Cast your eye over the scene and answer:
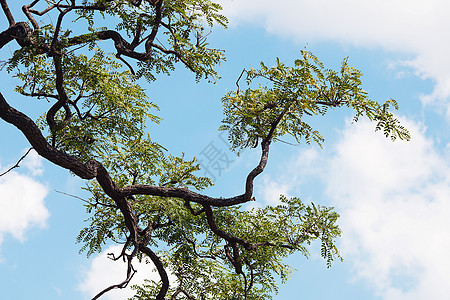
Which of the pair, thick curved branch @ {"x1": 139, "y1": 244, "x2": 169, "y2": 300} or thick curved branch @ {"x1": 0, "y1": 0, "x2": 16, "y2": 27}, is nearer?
thick curved branch @ {"x1": 0, "y1": 0, "x2": 16, "y2": 27}

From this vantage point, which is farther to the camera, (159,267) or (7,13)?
(159,267)

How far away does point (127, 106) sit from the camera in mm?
5801

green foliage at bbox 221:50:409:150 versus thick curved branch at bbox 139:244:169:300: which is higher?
green foliage at bbox 221:50:409:150

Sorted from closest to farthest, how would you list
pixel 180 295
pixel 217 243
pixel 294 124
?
pixel 294 124
pixel 217 243
pixel 180 295

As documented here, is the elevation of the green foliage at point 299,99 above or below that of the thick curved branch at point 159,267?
above

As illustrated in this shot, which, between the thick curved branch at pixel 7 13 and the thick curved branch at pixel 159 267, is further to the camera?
the thick curved branch at pixel 159 267

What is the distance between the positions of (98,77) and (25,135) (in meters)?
0.90

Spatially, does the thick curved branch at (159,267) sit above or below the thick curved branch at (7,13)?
below

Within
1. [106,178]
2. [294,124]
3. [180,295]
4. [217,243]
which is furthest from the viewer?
[180,295]

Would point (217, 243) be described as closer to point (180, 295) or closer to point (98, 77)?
point (180, 295)

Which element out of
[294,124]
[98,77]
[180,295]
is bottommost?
[180,295]

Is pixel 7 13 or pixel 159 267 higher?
pixel 7 13

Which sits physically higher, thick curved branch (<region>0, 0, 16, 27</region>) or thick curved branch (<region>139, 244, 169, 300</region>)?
thick curved branch (<region>0, 0, 16, 27</region>)

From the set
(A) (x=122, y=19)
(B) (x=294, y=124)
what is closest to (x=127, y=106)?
(A) (x=122, y=19)
